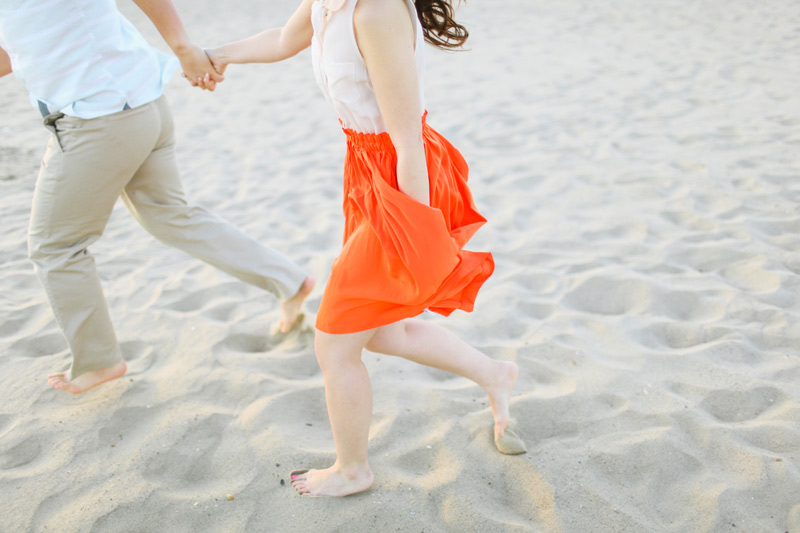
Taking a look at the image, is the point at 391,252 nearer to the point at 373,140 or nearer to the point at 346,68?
the point at 373,140

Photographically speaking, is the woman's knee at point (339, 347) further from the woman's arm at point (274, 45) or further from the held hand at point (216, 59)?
the held hand at point (216, 59)

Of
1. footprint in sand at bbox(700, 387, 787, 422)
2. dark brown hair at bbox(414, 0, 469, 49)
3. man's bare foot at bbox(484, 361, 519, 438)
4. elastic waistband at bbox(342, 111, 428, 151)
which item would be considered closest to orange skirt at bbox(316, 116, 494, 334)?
elastic waistband at bbox(342, 111, 428, 151)

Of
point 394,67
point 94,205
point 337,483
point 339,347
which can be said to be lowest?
point 337,483

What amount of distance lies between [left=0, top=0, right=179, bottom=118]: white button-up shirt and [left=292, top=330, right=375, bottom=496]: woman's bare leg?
1.09 meters

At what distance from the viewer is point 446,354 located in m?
1.87

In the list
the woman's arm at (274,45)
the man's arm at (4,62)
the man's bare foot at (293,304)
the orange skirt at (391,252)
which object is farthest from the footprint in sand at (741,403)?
the man's arm at (4,62)

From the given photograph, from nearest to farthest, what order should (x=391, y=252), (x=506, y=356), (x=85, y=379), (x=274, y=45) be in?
1. (x=391, y=252)
2. (x=274, y=45)
3. (x=85, y=379)
4. (x=506, y=356)

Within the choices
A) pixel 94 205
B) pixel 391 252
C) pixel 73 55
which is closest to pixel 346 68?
pixel 391 252

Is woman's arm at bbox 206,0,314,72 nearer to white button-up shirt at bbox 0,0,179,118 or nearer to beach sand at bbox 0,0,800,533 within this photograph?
white button-up shirt at bbox 0,0,179,118

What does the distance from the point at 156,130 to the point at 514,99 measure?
13.2 ft

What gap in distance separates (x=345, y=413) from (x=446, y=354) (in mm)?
366

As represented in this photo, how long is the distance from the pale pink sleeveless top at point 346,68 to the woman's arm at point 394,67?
1.3 inches

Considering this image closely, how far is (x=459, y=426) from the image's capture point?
211cm

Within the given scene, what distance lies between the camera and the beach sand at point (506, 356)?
5.92 feet
